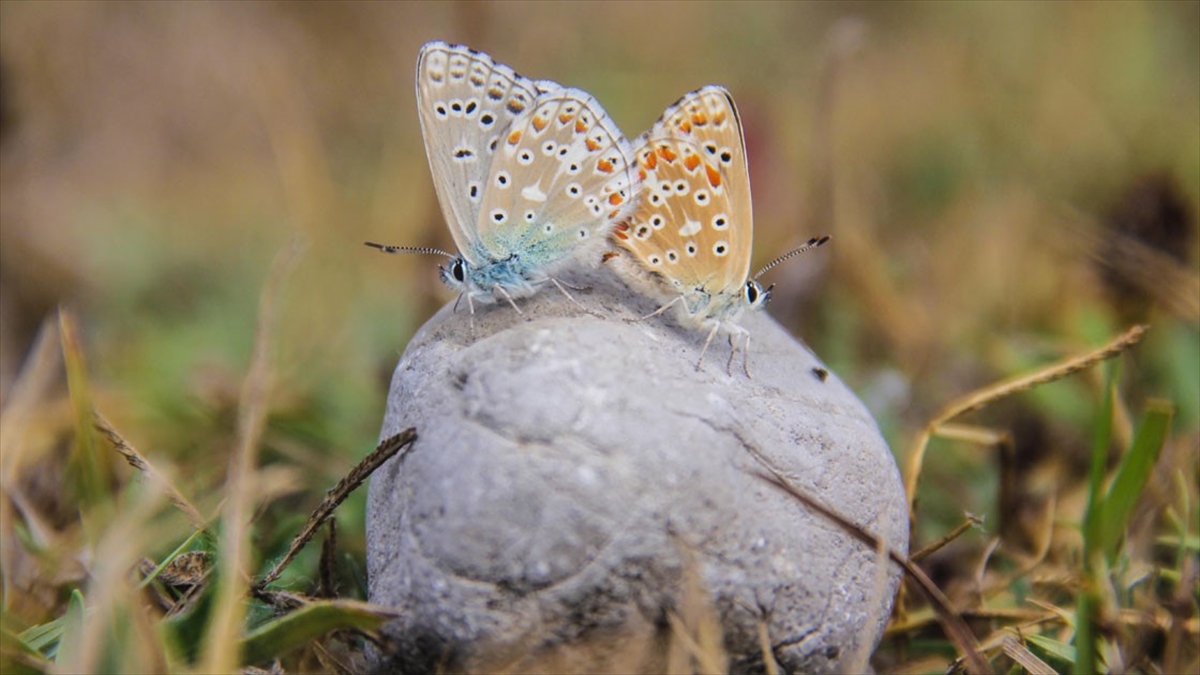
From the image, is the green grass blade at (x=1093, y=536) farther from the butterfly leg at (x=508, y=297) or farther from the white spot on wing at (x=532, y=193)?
the white spot on wing at (x=532, y=193)

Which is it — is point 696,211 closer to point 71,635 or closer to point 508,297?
point 508,297

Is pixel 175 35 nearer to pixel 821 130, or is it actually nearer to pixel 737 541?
pixel 821 130

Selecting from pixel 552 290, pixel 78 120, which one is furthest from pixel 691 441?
pixel 78 120

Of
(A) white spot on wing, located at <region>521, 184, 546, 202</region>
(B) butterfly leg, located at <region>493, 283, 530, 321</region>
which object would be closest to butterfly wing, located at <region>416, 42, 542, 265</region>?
(A) white spot on wing, located at <region>521, 184, 546, 202</region>

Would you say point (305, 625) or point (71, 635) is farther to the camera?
point (71, 635)

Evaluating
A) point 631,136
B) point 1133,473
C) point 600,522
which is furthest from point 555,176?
point 631,136

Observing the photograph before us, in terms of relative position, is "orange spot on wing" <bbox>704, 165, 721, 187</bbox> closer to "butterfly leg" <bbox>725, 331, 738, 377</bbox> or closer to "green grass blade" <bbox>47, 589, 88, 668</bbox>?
"butterfly leg" <bbox>725, 331, 738, 377</bbox>
